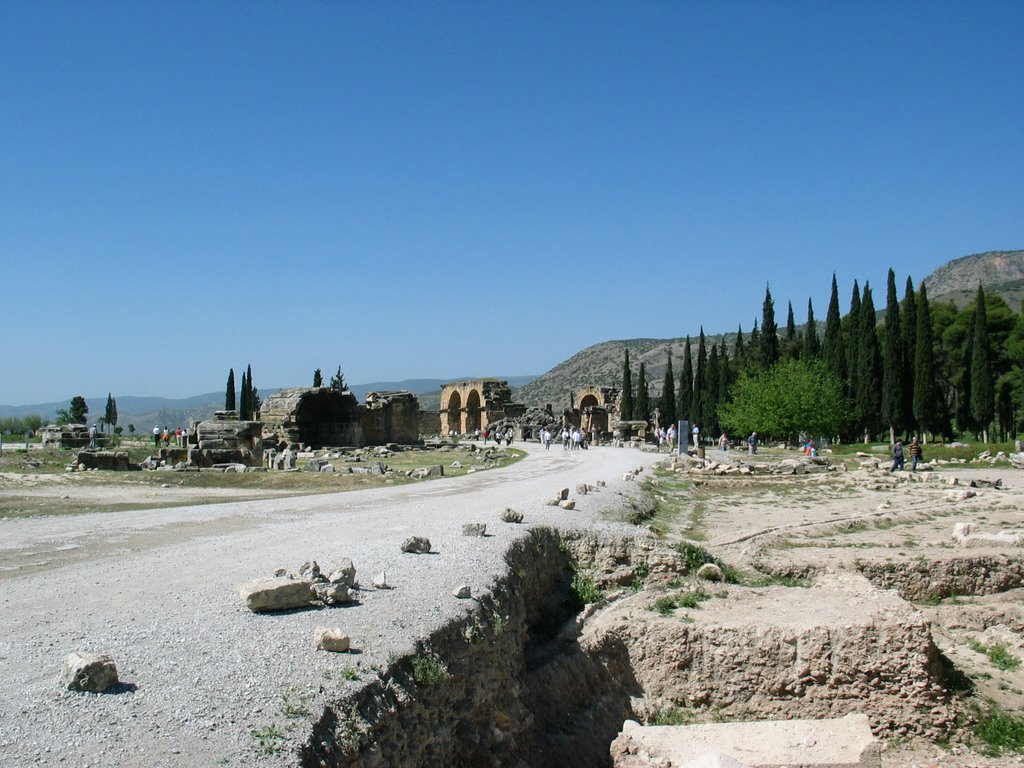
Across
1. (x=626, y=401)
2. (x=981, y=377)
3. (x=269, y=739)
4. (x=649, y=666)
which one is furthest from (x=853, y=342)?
(x=269, y=739)

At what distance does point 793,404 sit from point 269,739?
1692 inches

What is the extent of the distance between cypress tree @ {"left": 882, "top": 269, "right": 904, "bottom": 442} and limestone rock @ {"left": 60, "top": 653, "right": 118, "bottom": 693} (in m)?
49.2

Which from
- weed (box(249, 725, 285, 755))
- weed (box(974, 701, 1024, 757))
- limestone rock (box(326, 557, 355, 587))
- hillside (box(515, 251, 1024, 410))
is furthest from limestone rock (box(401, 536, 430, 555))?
hillside (box(515, 251, 1024, 410))

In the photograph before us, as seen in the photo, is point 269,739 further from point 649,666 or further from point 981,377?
point 981,377

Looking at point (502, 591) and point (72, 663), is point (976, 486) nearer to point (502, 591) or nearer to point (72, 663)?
point (502, 591)

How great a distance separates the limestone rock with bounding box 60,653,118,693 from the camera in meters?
4.38

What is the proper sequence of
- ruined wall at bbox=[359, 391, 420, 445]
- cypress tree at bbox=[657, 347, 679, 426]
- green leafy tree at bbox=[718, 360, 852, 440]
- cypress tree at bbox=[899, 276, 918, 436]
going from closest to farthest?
ruined wall at bbox=[359, 391, 420, 445] → green leafy tree at bbox=[718, 360, 852, 440] → cypress tree at bbox=[899, 276, 918, 436] → cypress tree at bbox=[657, 347, 679, 426]

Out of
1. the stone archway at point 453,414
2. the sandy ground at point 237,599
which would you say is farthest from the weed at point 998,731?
the stone archway at point 453,414

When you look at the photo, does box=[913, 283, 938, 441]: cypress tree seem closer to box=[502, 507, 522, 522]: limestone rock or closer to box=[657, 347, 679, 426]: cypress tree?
box=[657, 347, 679, 426]: cypress tree

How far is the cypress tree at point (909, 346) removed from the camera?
48.7m

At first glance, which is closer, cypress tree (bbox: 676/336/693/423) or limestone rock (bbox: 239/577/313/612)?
limestone rock (bbox: 239/577/313/612)

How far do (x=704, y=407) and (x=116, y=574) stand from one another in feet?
184

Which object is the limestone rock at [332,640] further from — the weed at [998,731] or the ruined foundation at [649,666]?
the weed at [998,731]

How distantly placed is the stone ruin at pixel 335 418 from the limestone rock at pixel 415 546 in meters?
26.8
